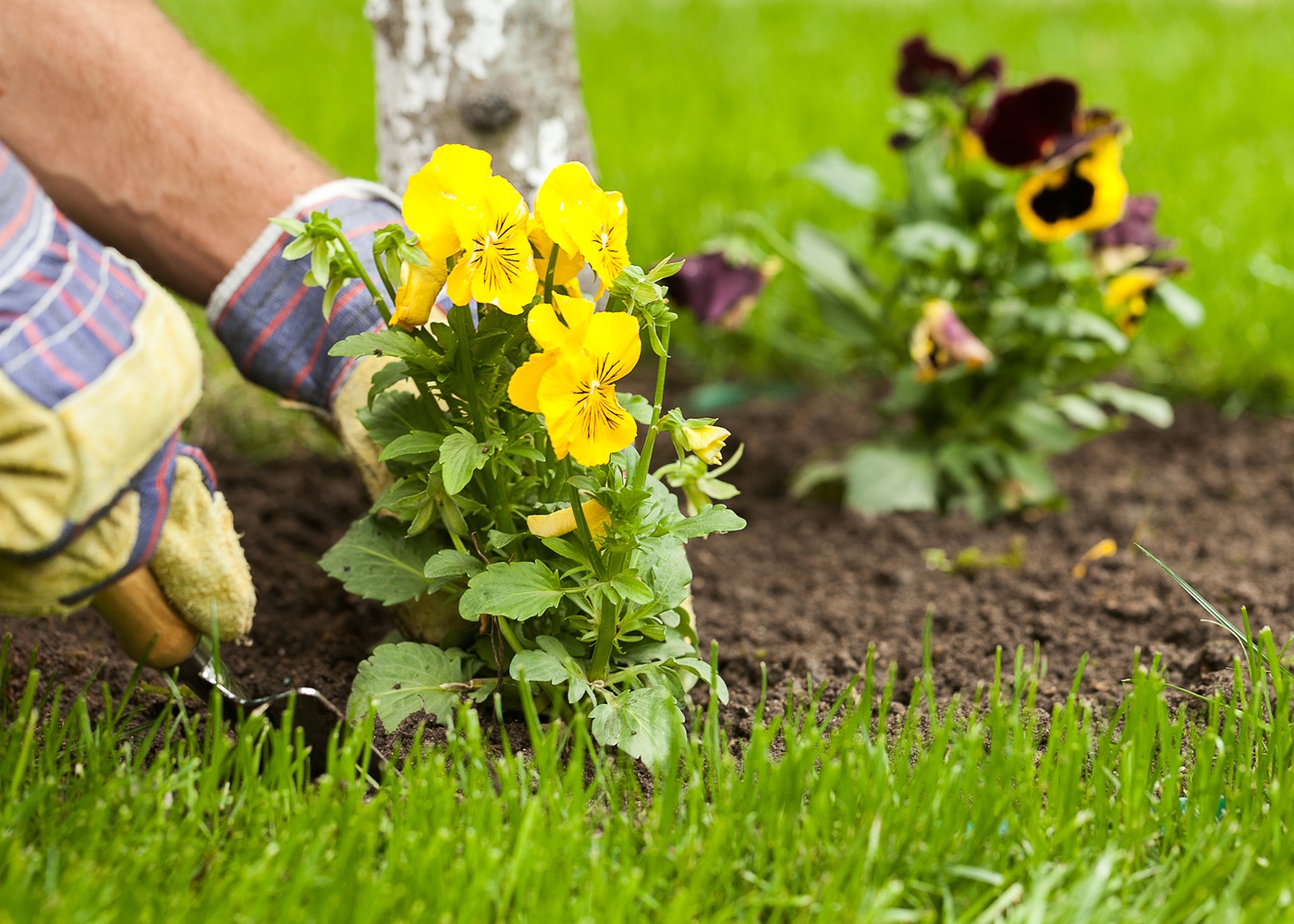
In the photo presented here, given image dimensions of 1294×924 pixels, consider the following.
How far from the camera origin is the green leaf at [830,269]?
236cm

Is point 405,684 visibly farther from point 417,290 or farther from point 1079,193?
point 1079,193

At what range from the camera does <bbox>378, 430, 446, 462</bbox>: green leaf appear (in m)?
1.20

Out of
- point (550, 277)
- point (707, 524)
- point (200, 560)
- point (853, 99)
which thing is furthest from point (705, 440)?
point (853, 99)

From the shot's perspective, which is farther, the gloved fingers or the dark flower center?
the dark flower center

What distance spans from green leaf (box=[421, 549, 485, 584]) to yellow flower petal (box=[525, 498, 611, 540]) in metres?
0.08

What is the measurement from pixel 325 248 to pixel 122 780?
55 centimetres

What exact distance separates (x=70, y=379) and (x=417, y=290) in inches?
13.0

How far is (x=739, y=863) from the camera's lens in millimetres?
1101

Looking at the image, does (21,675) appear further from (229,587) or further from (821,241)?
(821,241)

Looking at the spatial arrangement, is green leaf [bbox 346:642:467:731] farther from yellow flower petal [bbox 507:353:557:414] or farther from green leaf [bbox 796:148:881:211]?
green leaf [bbox 796:148:881:211]

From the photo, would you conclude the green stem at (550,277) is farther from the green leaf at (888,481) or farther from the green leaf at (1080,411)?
the green leaf at (1080,411)

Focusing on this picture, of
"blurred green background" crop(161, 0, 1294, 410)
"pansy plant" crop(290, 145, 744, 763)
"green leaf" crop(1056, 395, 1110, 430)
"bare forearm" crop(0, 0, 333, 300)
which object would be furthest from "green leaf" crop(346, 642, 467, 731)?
"green leaf" crop(1056, 395, 1110, 430)

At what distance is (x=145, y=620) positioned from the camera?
126 centimetres

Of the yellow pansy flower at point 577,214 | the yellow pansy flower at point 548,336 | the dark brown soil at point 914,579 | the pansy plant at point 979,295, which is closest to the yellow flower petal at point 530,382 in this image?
the yellow pansy flower at point 548,336
